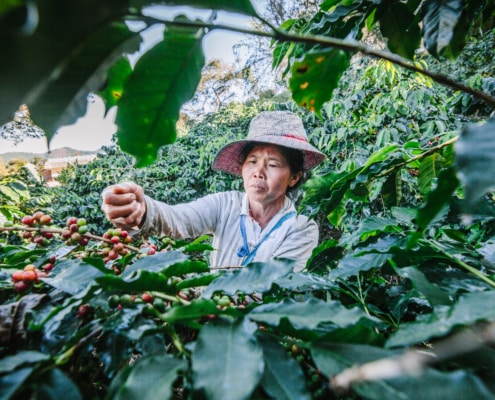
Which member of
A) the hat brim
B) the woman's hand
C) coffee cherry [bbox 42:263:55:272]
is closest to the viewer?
coffee cherry [bbox 42:263:55:272]

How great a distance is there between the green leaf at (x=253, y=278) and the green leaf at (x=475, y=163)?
0.66 feet

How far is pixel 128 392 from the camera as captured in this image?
254 mm

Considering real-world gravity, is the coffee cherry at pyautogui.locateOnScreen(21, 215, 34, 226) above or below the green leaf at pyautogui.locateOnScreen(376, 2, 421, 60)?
below

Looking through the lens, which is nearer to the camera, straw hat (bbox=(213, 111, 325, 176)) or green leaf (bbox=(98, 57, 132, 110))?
green leaf (bbox=(98, 57, 132, 110))

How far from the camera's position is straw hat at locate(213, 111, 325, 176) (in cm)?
168

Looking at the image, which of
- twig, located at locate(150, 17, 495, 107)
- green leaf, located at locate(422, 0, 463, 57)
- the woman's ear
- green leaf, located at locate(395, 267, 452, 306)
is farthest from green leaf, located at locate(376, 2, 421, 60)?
the woman's ear

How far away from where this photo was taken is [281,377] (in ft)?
0.93

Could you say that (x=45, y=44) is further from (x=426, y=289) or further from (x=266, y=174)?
(x=266, y=174)

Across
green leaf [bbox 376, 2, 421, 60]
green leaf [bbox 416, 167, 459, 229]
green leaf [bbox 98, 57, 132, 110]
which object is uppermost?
green leaf [bbox 376, 2, 421, 60]

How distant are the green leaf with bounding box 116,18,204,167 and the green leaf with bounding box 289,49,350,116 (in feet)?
0.42

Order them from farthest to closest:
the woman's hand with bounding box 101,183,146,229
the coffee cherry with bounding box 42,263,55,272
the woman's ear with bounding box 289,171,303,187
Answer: the woman's ear with bounding box 289,171,303,187
the woman's hand with bounding box 101,183,146,229
the coffee cherry with bounding box 42,263,55,272

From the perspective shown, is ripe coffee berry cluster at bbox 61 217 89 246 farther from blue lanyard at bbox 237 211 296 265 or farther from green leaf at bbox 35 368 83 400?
blue lanyard at bbox 237 211 296 265

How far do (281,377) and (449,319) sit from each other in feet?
0.52

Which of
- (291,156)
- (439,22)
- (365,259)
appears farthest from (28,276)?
(291,156)
